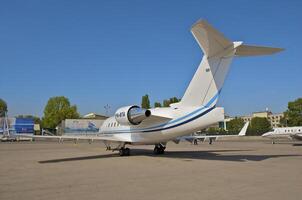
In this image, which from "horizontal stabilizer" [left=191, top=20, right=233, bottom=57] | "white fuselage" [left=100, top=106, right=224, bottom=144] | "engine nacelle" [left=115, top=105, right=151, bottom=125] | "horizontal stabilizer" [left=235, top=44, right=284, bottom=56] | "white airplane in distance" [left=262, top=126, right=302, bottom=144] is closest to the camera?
"horizontal stabilizer" [left=191, top=20, right=233, bottom=57]

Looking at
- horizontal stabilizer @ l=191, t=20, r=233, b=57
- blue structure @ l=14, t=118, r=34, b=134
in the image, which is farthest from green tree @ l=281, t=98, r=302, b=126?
horizontal stabilizer @ l=191, t=20, r=233, b=57

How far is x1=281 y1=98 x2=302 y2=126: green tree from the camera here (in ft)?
234

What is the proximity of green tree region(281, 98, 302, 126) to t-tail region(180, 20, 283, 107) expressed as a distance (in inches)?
2582

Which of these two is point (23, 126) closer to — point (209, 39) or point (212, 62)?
Answer: point (212, 62)

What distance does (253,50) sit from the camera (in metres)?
12.6

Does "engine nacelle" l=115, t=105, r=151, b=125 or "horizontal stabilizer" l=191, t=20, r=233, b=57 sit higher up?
"horizontal stabilizer" l=191, t=20, r=233, b=57

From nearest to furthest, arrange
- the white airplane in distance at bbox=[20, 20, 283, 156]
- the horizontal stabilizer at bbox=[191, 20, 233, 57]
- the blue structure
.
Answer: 1. the horizontal stabilizer at bbox=[191, 20, 233, 57]
2. the white airplane in distance at bbox=[20, 20, 283, 156]
3. the blue structure

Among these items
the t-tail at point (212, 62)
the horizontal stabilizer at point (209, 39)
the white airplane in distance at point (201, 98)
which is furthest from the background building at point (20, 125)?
the horizontal stabilizer at point (209, 39)

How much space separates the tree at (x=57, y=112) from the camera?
82.1 metres

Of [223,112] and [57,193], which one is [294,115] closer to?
[223,112]

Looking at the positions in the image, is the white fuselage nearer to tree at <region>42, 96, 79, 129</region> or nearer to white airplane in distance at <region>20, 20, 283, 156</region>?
white airplane in distance at <region>20, 20, 283, 156</region>

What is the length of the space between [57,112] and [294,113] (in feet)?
197

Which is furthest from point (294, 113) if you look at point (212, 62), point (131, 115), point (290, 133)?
point (212, 62)

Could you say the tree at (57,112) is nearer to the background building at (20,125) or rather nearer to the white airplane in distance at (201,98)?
the background building at (20,125)
